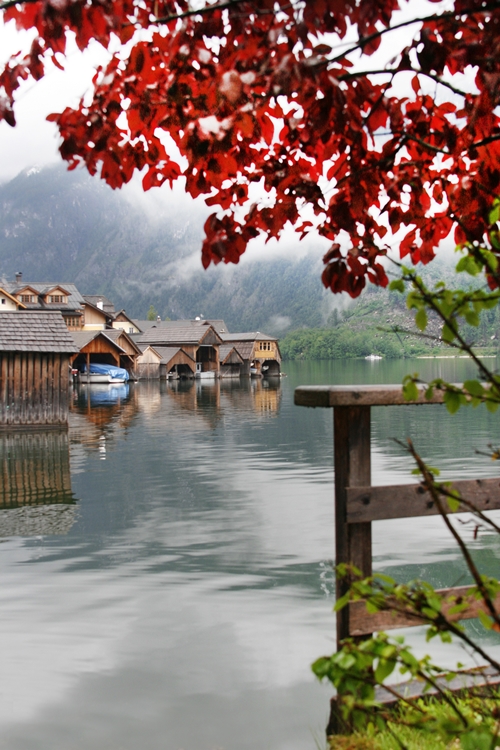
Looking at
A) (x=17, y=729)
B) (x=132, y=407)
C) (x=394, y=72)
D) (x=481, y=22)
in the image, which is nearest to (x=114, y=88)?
(x=394, y=72)

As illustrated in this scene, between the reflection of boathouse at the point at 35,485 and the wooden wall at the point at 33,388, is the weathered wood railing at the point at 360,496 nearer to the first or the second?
the reflection of boathouse at the point at 35,485

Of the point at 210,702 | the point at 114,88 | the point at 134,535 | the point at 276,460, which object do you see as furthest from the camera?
the point at 276,460

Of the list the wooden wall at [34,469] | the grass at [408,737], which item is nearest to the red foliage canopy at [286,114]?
the grass at [408,737]

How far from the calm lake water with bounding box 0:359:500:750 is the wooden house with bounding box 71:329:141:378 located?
4995cm

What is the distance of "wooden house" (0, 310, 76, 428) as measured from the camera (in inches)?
961

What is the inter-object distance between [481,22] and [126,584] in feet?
25.0

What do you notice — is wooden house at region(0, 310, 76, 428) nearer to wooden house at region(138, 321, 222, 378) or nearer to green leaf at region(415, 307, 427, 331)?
green leaf at region(415, 307, 427, 331)

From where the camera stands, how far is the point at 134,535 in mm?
11734

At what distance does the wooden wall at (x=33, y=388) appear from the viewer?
24.5 meters

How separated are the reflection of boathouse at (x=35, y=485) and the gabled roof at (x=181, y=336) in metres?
62.4

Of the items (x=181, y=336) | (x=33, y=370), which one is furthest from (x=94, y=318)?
(x=33, y=370)

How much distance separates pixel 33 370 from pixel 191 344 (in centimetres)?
6145

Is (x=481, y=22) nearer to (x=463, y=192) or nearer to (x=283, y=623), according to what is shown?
(x=463, y=192)

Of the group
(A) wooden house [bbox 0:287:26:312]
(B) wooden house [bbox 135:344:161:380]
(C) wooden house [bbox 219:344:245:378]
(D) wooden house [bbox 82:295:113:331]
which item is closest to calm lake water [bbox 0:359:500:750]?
(A) wooden house [bbox 0:287:26:312]
